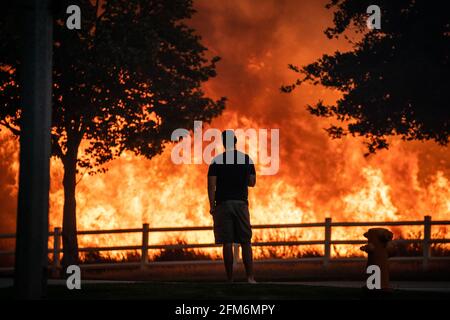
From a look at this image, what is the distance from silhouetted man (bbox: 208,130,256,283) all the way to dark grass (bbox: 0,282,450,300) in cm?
111

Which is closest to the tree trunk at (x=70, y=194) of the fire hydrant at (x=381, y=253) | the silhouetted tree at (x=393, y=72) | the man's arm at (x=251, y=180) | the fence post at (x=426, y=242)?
the silhouetted tree at (x=393, y=72)

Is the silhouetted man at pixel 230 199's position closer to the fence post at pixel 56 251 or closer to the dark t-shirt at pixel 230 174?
the dark t-shirt at pixel 230 174

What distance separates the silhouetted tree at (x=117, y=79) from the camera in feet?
71.8

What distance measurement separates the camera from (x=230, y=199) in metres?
12.4

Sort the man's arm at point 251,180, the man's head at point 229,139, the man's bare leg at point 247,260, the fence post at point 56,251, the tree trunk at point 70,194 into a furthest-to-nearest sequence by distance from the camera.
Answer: the tree trunk at point 70,194 < the fence post at point 56,251 < the man's arm at point 251,180 < the man's bare leg at point 247,260 < the man's head at point 229,139

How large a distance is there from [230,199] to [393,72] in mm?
10840

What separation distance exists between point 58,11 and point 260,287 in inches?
182

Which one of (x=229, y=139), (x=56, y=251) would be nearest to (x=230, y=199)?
(x=229, y=139)

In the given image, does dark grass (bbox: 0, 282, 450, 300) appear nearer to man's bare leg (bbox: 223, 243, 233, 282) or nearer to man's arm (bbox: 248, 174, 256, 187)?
man's bare leg (bbox: 223, 243, 233, 282)

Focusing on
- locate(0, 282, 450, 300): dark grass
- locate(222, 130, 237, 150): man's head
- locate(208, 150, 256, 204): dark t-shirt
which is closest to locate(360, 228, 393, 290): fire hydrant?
locate(0, 282, 450, 300): dark grass

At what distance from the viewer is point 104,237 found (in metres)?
32.3
